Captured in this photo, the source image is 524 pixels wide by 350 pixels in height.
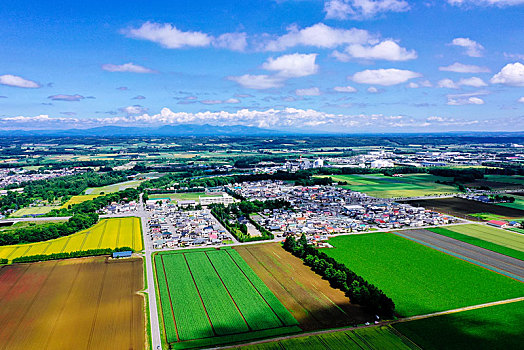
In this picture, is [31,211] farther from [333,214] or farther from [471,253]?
[471,253]

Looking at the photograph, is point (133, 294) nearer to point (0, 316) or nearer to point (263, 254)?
point (0, 316)

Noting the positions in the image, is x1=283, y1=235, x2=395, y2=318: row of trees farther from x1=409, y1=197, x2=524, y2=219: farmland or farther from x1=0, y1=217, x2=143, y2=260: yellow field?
x1=409, y1=197, x2=524, y2=219: farmland

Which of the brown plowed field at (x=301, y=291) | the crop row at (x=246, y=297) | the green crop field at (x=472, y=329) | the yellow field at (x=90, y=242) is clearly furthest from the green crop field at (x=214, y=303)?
the yellow field at (x=90, y=242)

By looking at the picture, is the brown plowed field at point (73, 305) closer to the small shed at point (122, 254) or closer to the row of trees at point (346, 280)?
the small shed at point (122, 254)

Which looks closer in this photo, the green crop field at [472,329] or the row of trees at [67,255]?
the green crop field at [472,329]

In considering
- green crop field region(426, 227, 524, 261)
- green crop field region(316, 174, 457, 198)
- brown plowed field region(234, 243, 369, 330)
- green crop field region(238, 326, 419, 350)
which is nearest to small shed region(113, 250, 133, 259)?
brown plowed field region(234, 243, 369, 330)

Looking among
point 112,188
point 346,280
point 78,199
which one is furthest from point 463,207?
point 112,188

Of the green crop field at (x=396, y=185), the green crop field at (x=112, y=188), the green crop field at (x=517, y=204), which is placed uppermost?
the green crop field at (x=396, y=185)
